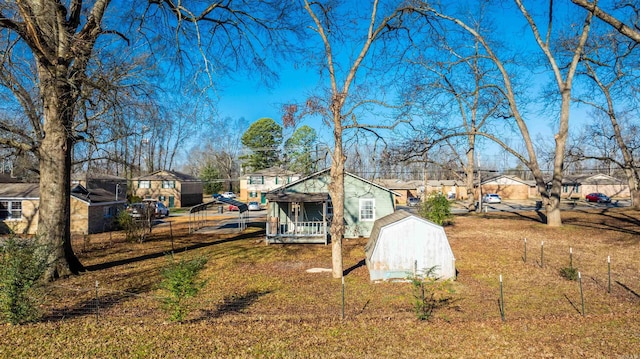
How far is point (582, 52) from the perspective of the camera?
23.4 meters

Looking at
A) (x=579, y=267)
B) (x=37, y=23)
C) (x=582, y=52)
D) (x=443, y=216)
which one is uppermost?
(x=582, y=52)

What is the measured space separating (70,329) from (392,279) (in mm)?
8849

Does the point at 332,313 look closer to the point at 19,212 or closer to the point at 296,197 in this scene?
the point at 296,197

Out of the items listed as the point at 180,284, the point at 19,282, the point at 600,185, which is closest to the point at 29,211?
the point at 19,282

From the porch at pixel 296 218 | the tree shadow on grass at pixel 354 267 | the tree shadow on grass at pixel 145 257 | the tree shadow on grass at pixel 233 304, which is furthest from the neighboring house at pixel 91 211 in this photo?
the tree shadow on grass at pixel 233 304

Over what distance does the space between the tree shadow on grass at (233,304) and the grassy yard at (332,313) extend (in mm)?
52

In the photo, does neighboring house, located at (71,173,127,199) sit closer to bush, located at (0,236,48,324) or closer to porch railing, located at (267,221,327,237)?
porch railing, located at (267,221,327,237)

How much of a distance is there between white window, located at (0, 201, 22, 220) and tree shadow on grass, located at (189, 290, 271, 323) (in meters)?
24.0

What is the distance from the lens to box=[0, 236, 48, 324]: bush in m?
6.98

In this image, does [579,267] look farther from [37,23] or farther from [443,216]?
[37,23]

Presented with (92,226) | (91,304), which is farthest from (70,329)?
(92,226)

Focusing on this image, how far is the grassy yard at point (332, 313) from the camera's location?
21.4 feet

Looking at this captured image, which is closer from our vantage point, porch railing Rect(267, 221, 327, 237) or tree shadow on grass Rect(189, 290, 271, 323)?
tree shadow on grass Rect(189, 290, 271, 323)

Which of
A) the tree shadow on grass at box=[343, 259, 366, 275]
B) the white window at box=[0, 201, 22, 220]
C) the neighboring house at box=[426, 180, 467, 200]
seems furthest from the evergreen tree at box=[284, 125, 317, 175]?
the neighboring house at box=[426, 180, 467, 200]
